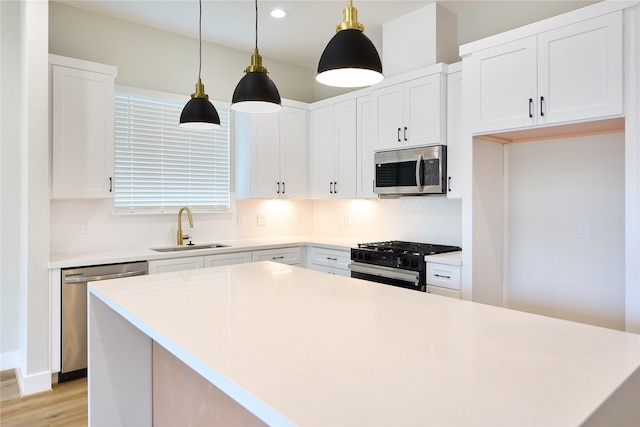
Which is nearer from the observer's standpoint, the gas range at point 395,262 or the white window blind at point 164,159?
the gas range at point 395,262

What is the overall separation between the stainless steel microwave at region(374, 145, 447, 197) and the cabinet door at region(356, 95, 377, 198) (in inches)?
7.0

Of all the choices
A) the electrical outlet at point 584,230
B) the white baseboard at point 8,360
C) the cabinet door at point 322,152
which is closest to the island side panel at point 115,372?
the white baseboard at point 8,360

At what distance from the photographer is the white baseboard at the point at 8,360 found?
3.33m

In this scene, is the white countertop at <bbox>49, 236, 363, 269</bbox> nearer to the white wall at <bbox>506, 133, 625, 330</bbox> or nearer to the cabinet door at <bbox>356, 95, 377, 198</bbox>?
the cabinet door at <bbox>356, 95, 377, 198</bbox>

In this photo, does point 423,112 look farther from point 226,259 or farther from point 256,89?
point 226,259

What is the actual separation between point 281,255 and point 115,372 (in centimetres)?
231

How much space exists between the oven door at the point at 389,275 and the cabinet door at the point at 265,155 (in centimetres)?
131

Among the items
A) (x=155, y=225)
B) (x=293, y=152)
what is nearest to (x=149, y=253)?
(x=155, y=225)

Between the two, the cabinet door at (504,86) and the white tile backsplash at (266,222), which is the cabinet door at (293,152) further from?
the cabinet door at (504,86)

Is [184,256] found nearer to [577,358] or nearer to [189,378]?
[189,378]

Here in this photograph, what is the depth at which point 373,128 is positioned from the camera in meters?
3.91

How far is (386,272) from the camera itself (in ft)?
11.2

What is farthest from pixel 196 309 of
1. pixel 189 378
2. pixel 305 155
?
pixel 305 155

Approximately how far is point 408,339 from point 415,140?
260 centimetres
